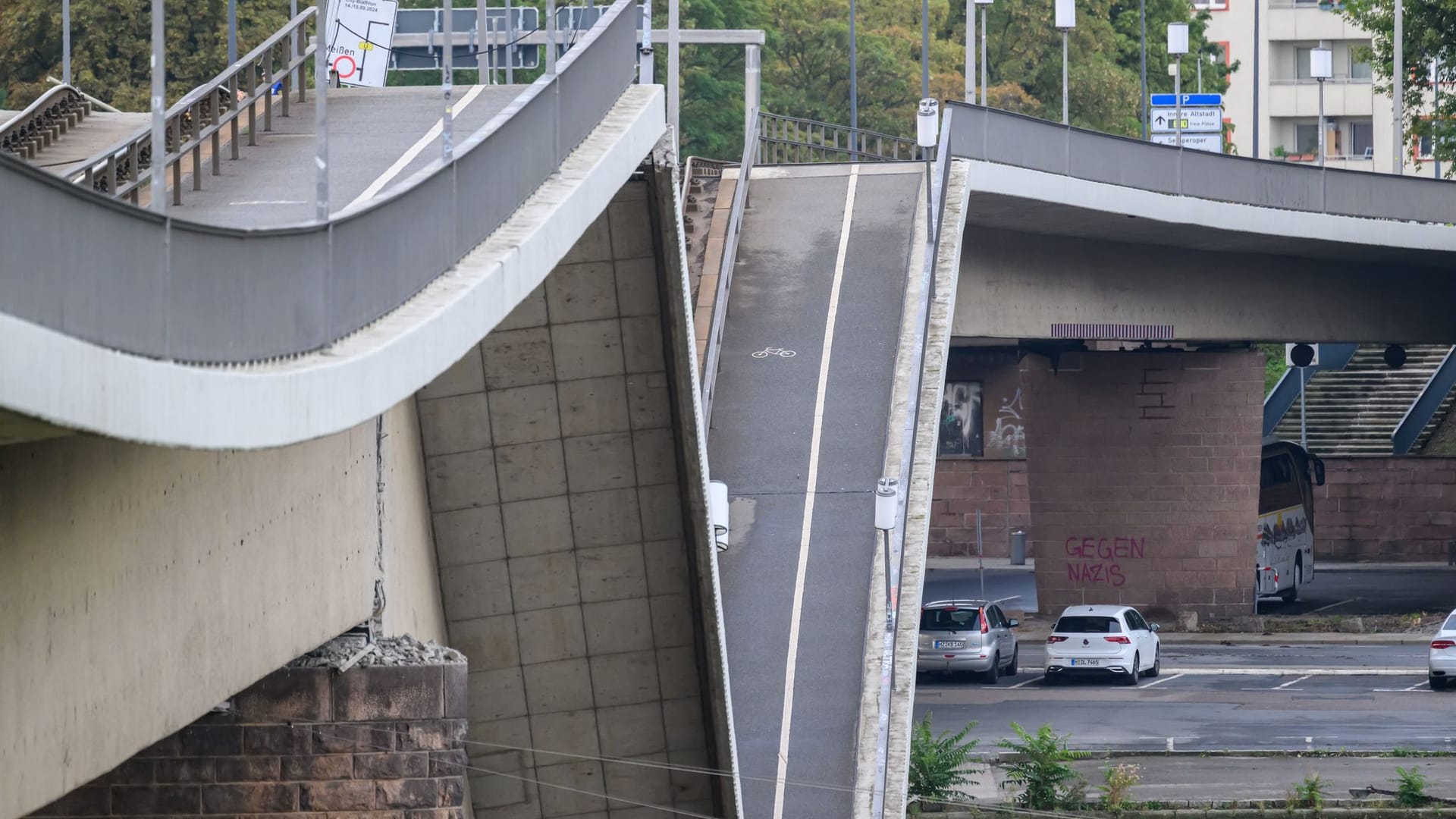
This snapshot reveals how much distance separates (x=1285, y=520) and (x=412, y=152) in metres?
35.7

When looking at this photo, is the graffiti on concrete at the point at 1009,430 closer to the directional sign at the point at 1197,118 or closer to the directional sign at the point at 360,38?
the directional sign at the point at 1197,118

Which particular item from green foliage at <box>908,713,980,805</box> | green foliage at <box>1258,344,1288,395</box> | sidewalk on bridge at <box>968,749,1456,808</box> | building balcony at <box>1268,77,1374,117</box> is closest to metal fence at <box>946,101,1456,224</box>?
sidewalk on bridge at <box>968,749,1456,808</box>

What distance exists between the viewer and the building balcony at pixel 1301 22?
97.8 metres

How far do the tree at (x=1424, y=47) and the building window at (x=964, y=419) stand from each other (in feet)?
55.8

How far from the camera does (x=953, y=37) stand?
79188 millimetres

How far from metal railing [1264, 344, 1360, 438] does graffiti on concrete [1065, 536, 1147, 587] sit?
73.0 ft

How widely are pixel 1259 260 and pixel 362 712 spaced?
1122 inches

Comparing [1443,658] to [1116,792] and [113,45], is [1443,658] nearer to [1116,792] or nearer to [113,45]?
[1116,792]

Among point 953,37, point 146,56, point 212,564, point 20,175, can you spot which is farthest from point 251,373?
point 953,37

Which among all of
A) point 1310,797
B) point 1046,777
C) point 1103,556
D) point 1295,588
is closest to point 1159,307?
point 1103,556

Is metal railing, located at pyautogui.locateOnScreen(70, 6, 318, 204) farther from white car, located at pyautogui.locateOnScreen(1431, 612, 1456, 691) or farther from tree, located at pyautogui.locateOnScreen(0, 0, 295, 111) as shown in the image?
white car, located at pyautogui.locateOnScreen(1431, 612, 1456, 691)

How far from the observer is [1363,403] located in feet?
212

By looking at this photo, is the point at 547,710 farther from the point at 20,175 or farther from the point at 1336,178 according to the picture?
the point at 1336,178

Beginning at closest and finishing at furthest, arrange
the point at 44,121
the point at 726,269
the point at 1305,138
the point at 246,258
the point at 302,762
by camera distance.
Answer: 1. the point at 246,258
2. the point at 302,762
3. the point at 44,121
4. the point at 726,269
5. the point at 1305,138
